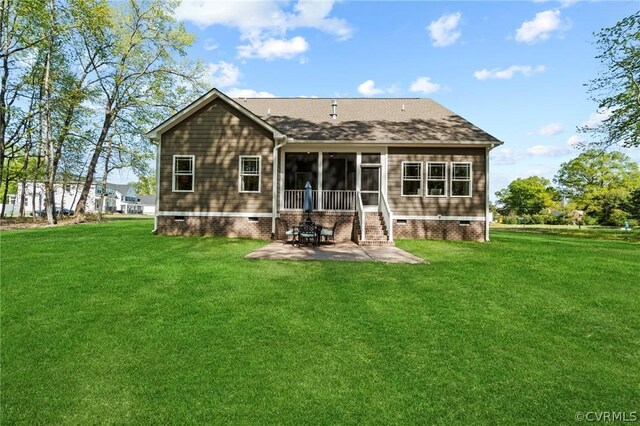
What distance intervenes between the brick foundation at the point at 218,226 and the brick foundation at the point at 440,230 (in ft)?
18.7

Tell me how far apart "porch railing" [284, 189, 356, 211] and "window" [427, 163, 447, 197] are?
3.30 metres

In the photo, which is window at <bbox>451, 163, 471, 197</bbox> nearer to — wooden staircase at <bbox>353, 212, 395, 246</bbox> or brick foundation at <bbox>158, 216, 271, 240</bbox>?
wooden staircase at <bbox>353, 212, 395, 246</bbox>

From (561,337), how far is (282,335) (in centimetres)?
381

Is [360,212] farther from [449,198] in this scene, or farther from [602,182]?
[602,182]

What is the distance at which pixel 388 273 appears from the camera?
7.96m

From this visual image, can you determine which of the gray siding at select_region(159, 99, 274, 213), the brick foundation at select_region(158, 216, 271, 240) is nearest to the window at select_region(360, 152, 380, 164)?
the gray siding at select_region(159, 99, 274, 213)

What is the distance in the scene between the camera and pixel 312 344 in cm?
450

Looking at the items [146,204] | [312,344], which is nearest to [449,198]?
[312,344]

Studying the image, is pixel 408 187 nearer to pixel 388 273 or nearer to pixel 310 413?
pixel 388 273

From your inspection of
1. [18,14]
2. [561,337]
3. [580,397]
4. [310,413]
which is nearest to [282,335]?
[310,413]

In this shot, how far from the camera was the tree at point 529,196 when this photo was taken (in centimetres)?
6075

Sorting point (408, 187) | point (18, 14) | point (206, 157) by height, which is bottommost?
point (408, 187)

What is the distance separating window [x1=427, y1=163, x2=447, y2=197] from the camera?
15.3m

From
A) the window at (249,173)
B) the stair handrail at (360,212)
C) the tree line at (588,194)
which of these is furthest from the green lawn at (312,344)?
the tree line at (588,194)
